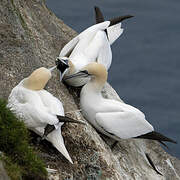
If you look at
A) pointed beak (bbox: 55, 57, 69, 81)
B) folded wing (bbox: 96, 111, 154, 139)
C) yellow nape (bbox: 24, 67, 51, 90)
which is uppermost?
yellow nape (bbox: 24, 67, 51, 90)

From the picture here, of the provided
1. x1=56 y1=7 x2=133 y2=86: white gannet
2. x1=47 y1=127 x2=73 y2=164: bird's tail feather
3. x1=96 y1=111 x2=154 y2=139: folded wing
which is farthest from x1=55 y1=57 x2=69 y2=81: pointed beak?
x1=47 y1=127 x2=73 y2=164: bird's tail feather

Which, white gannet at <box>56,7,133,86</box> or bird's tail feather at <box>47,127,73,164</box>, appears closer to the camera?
bird's tail feather at <box>47,127,73,164</box>

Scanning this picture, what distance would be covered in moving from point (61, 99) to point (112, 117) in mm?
726

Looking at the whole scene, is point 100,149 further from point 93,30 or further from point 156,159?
point 93,30

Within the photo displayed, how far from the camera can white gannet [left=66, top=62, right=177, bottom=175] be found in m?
9.41

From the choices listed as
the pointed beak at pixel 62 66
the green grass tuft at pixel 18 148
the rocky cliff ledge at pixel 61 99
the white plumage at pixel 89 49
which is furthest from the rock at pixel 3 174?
the white plumage at pixel 89 49

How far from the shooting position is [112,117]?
9430 mm

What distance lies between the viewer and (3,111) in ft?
24.0

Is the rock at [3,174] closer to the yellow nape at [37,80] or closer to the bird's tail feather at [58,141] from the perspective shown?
the bird's tail feather at [58,141]

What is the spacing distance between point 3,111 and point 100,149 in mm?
1779

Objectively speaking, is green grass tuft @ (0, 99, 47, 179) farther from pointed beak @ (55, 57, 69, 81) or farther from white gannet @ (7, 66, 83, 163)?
pointed beak @ (55, 57, 69, 81)

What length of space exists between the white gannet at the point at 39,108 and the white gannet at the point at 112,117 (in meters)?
1.09

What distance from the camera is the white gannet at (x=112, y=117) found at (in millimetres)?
9414

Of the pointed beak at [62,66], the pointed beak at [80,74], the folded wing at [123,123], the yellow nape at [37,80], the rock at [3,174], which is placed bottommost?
the folded wing at [123,123]
